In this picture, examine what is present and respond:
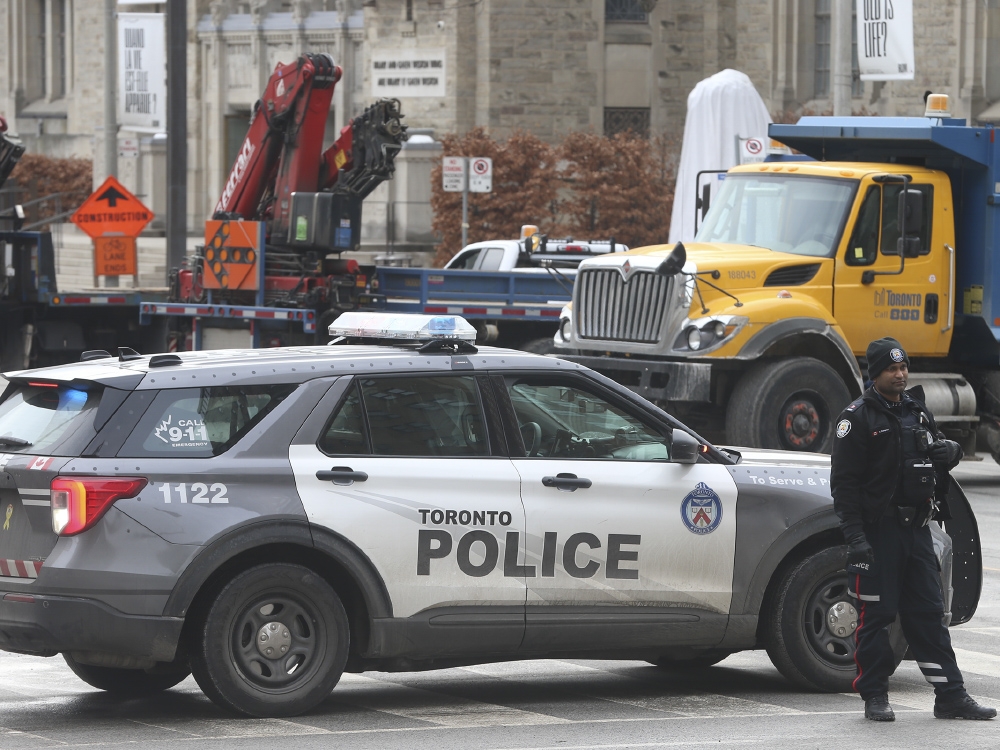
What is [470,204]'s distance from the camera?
32.8 meters

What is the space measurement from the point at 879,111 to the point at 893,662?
26382mm

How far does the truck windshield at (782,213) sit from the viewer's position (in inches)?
589

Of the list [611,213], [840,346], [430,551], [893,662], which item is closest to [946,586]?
[893,662]

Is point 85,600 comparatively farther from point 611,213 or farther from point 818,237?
point 611,213

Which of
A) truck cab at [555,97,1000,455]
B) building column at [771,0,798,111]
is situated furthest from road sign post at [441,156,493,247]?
truck cab at [555,97,1000,455]

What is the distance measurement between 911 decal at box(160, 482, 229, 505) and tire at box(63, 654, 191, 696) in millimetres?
1181

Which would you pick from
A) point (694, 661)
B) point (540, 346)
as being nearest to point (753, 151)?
point (540, 346)

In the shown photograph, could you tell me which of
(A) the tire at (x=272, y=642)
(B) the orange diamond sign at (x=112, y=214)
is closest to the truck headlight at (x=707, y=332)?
(A) the tire at (x=272, y=642)

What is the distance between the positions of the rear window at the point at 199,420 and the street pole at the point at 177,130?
1576cm

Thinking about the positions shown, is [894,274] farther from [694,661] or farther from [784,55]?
[784,55]

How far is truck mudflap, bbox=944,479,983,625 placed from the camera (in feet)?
26.9

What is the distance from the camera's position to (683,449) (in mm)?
7539

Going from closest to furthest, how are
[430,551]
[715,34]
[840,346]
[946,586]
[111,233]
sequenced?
[430,551] → [946,586] → [840,346] → [111,233] → [715,34]

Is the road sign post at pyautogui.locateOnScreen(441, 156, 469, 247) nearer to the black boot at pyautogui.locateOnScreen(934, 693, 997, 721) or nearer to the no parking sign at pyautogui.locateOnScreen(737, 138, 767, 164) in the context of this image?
the no parking sign at pyautogui.locateOnScreen(737, 138, 767, 164)
